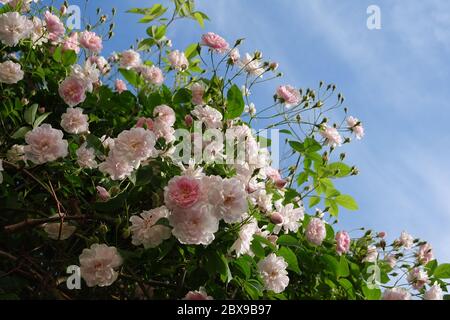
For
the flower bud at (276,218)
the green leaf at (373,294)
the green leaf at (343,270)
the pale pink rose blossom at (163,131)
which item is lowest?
the green leaf at (373,294)

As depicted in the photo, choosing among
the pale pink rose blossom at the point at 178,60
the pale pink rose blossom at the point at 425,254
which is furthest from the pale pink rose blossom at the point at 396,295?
the pale pink rose blossom at the point at 178,60

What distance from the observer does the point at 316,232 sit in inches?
66.4

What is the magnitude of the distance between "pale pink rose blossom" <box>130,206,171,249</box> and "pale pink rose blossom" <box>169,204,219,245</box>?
0.09 m

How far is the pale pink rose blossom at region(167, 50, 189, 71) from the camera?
2186 millimetres

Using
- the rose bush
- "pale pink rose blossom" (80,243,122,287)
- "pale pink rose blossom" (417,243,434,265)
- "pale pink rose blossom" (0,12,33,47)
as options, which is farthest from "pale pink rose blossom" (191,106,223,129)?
"pale pink rose blossom" (417,243,434,265)

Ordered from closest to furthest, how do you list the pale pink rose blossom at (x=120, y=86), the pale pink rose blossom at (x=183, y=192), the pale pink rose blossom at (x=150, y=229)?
the pale pink rose blossom at (x=183, y=192)
the pale pink rose blossom at (x=150, y=229)
the pale pink rose blossom at (x=120, y=86)

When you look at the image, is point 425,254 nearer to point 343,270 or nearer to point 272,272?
point 343,270

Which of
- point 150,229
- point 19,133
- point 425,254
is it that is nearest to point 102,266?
point 150,229

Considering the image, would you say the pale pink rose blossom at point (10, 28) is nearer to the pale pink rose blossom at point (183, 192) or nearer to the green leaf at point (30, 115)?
the green leaf at point (30, 115)

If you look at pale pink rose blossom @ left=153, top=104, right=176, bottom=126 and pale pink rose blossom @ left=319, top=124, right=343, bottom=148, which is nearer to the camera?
pale pink rose blossom @ left=153, top=104, right=176, bottom=126

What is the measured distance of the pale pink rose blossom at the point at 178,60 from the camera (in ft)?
7.17

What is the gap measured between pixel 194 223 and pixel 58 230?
0.50 metres

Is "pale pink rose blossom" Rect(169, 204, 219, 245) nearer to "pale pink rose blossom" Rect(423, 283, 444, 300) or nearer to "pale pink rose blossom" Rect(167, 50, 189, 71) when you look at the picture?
"pale pink rose blossom" Rect(423, 283, 444, 300)

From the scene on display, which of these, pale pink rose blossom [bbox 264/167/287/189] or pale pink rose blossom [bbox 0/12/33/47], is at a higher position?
pale pink rose blossom [bbox 0/12/33/47]
